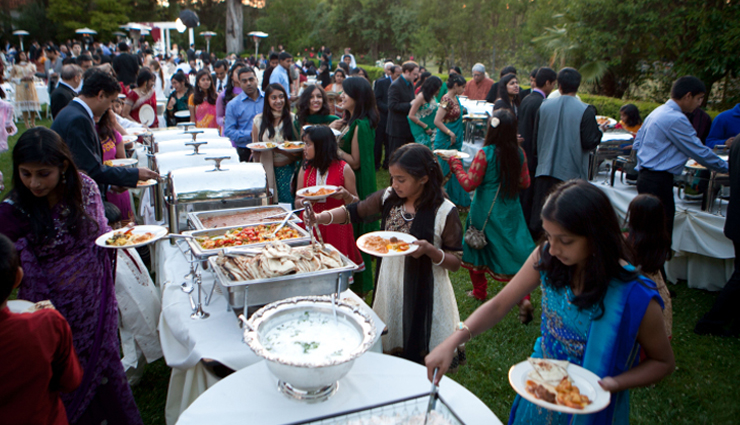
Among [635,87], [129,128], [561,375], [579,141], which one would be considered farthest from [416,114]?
[635,87]

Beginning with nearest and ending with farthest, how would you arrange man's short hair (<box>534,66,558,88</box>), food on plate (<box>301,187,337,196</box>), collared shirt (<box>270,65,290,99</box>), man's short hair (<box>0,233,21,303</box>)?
man's short hair (<box>0,233,21,303</box>)
food on plate (<box>301,187,337,196</box>)
man's short hair (<box>534,66,558,88</box>)
collared shirt (<box>270,65,290,99</box>)

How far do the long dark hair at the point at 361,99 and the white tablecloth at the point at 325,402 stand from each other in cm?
242

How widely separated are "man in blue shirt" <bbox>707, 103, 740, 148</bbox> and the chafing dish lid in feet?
12.4

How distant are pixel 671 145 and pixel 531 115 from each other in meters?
1.42

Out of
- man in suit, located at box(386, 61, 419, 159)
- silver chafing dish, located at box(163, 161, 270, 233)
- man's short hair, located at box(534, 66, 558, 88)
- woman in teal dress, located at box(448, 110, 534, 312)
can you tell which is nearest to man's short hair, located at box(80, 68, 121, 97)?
silver chafing dish, located at box(163, 161, 270, 233)

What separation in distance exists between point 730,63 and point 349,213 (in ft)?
23.9

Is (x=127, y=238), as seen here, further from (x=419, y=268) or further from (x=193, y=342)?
(x=419, y=268)

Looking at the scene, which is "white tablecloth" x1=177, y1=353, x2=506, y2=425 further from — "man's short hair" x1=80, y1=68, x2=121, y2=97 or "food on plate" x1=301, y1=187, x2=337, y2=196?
"man's short hair" x1=80, y1=68, x2=121, y2=97

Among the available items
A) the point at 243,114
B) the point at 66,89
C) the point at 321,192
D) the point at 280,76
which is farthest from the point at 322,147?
the point at 280,76

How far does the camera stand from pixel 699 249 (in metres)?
3.70

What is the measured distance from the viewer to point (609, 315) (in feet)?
4.22

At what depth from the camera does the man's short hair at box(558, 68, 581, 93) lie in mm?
3931

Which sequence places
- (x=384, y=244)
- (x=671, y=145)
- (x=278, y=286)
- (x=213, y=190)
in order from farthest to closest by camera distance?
(x=671, y=145)
(x=213, y=190)
(x=384, y=244)
(x=278, y=286)

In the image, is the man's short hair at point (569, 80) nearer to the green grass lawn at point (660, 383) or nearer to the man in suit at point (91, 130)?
the green grass lawn at point (660, 383)
